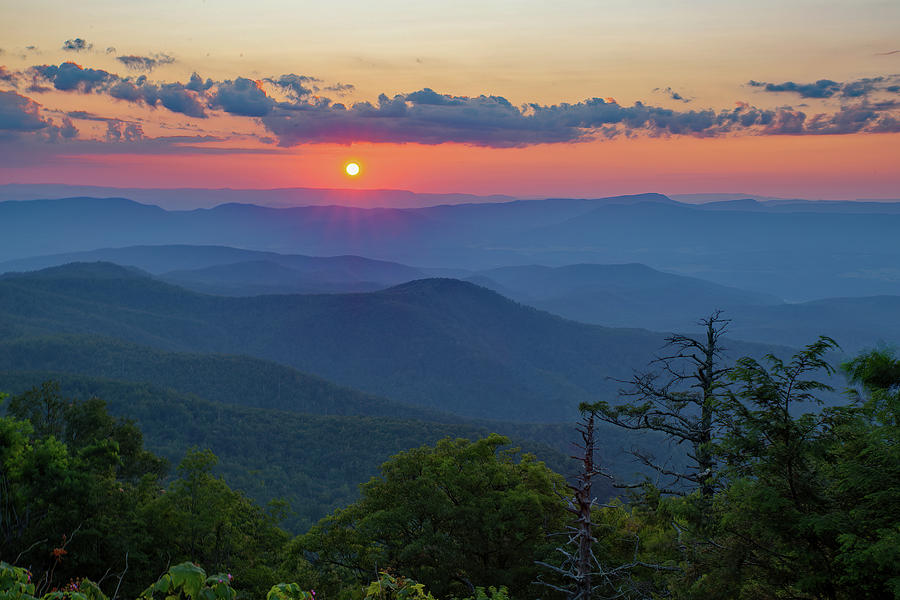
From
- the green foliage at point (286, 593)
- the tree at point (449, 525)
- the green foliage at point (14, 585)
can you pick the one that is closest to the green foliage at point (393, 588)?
the green foliage at point (286, 593)

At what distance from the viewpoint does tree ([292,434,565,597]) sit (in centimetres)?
2338

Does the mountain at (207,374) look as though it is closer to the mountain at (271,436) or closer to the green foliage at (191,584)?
the mountain at (271,436)

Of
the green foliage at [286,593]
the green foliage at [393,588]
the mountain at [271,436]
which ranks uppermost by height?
the green foliage at [286,593]

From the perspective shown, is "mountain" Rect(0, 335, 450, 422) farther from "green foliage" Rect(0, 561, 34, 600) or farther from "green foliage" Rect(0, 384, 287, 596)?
"green foliage" Rect(0, 561, 34, 600)

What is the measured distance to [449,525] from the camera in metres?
25.3

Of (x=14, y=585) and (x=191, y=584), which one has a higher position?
(x=191, y=584)

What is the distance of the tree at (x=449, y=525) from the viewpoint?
76.7ft

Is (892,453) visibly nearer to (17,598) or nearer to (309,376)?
(17,598)

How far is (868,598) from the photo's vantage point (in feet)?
37.0

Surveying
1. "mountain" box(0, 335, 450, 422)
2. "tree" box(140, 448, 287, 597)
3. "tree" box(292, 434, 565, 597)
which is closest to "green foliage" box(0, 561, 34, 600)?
"tree" box(292, 434, 565, 597)

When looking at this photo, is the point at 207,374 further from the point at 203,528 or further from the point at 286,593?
the point at 286,593

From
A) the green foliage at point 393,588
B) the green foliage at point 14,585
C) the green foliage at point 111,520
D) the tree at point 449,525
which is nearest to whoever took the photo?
the green foliage at point 14,585

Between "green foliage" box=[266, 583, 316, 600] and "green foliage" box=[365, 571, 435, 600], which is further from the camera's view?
"green foliage" box=[365, 571, 435, 600]

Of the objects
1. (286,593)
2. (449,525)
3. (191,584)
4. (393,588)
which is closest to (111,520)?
(449,525)
